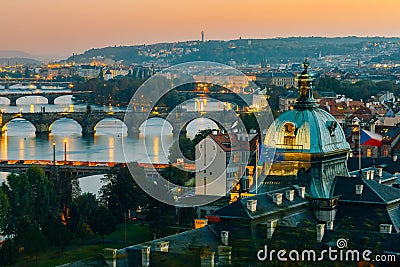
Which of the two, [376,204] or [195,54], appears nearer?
[376,204]

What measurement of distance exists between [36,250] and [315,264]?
9904 mm

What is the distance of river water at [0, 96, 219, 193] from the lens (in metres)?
40.6

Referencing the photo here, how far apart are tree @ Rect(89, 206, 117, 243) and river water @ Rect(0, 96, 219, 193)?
27.6 ft

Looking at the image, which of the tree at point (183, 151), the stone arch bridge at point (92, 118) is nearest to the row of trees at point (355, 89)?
the stone arch bridge at point (92, 118)

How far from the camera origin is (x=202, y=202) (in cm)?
2331

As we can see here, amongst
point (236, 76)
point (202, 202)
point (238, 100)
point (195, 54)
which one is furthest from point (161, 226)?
point (195, 54)

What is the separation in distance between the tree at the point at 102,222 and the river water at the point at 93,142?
842 cm

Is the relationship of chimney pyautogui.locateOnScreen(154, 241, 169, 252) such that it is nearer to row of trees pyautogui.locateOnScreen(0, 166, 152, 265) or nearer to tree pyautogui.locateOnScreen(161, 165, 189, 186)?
row of trees pyautogui.locateOnScreen(0, 166, 152, 265)

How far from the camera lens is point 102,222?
22609mm

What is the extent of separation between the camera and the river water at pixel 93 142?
40.6 meters

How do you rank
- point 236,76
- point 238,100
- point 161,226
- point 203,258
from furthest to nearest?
point 236,76 < point 238,100 < point 161,226 < point 203,258

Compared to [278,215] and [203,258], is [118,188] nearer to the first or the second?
[278,215]

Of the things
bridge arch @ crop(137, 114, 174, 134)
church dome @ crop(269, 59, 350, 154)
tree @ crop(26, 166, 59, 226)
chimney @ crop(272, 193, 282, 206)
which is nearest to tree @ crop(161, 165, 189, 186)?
tree @ crop(26, 166, 59, 226)

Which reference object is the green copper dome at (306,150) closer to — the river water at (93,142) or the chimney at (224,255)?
the chimney at (224,255)
